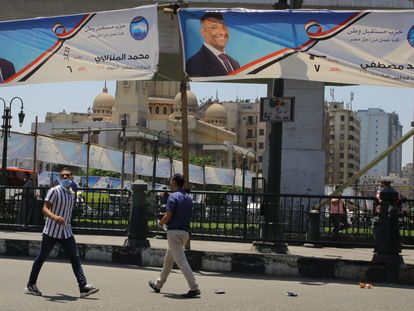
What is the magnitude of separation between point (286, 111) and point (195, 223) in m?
3.13

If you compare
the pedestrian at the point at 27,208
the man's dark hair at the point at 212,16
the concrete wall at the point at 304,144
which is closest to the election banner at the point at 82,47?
the man's dark hair at the point at 212,16

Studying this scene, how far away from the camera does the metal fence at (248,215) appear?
41.3 ft

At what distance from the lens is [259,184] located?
1859 centimetres

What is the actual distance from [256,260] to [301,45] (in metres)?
3.86

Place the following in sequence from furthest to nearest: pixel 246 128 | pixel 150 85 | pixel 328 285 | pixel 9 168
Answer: pixel 246 128 → pixel 150 85 → pixel 9 168 → pixel 328 285

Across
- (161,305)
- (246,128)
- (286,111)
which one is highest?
(246,128)

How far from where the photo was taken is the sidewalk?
1126cm

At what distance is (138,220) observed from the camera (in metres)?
12.5

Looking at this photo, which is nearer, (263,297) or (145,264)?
(263,297)

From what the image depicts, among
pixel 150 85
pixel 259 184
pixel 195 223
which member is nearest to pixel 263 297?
pixel 195 223

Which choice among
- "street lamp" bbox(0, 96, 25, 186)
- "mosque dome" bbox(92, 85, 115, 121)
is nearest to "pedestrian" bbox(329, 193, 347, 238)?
"street lamp" bbox(0, 96, 25, 186)

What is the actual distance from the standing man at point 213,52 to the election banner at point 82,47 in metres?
0.85

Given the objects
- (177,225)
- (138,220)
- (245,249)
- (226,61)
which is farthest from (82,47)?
(177,225)

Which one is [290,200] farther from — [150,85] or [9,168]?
[150,85]
